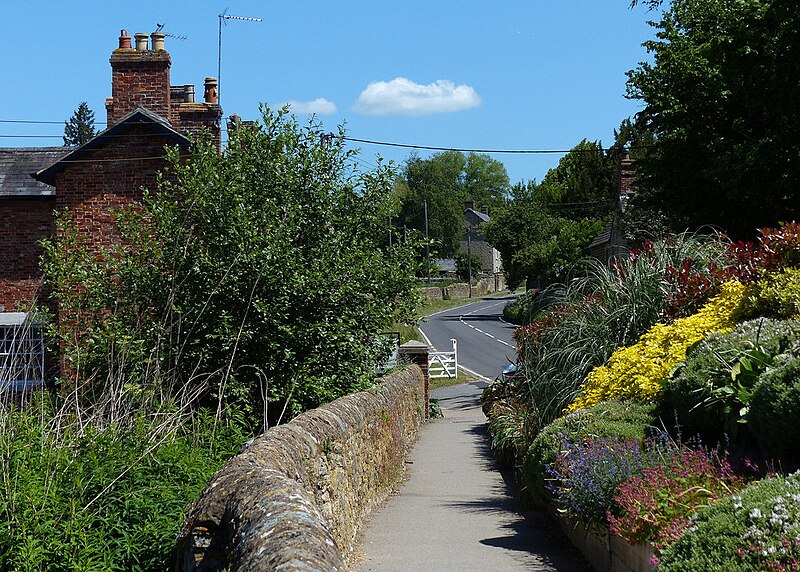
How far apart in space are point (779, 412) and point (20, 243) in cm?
1699

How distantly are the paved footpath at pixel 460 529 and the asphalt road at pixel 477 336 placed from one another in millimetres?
14400

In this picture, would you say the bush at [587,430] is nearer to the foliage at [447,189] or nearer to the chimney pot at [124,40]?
the chimney pot at [124,40]

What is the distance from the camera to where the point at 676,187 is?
22.6m

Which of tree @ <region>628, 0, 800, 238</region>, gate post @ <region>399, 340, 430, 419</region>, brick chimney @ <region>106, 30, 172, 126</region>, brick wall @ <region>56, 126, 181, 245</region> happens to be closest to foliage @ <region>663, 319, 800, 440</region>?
tree @ <region>628, 0, 800, 238</region>

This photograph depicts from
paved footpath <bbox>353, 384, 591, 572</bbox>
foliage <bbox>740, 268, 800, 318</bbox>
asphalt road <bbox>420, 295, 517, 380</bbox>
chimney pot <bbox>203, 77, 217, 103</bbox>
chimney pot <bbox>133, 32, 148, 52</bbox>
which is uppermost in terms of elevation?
chimney pot <bbox>133, 32, 148, 52</bbox>

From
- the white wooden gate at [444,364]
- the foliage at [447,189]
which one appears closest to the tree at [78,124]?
the foliage at [447,189]

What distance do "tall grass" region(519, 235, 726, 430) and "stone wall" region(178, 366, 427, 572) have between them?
2.08m

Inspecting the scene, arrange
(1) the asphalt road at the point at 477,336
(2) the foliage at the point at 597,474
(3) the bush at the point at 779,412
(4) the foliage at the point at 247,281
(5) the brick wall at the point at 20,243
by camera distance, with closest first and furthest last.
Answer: (3) the bush at the point at 779,412 < (2) the foliage at the point at 597,474 < (4) the foliage at the point at 247,281 < (5) the brick wall at the point at 20,243 < (1) the asphalt road at the point at 477,336

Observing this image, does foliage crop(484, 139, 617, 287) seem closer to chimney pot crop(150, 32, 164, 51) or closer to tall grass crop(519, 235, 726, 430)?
chimney pot crop(150, 32, 164, 51)

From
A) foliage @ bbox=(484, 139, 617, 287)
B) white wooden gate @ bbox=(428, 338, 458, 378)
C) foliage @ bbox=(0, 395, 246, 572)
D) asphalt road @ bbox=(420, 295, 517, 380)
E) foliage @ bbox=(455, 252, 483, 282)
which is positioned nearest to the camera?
foliage @ bbox=(0, 395, 246, 572)

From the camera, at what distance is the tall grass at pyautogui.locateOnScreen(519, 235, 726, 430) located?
1036cm

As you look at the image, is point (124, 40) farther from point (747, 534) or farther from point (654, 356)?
point (747, 534)

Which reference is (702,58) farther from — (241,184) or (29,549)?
(29,549)

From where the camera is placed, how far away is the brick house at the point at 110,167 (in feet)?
59.6
